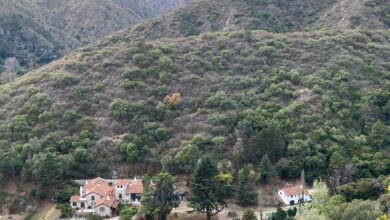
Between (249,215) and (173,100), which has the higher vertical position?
(173,100)

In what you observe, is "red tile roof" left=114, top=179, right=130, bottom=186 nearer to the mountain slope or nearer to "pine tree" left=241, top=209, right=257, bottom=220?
the mountain slope

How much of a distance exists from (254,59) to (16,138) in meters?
25.2

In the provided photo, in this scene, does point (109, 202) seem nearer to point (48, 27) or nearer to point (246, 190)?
point (246, 190)

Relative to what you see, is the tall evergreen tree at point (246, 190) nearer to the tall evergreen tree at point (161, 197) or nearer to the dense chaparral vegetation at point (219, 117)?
the dense chaparral vegetation at point (219, 117)

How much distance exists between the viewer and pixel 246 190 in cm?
3894

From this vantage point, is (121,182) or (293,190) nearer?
(293,190)

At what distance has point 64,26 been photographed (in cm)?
12488

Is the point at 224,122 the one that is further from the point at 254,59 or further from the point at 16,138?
the point at 16,138

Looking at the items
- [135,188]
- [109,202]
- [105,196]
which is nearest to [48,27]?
[105,196]

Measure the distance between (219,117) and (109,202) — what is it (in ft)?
41.3

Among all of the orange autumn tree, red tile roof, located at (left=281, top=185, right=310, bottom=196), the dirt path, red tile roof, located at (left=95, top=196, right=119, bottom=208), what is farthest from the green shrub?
red tile roof, located at (left=281, top=185, right=310, bottom=196)

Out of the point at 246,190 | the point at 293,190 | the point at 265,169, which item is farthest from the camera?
the point at 265,169

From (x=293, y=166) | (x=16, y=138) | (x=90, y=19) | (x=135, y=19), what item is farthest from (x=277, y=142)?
(x=135, y=19)

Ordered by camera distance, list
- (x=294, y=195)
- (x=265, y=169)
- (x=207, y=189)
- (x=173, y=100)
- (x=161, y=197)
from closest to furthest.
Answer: (x=207, y=189) → (x=161, y=197) → (x=294, y=195) → (x=265, y=169) → (x=173, y=100)
